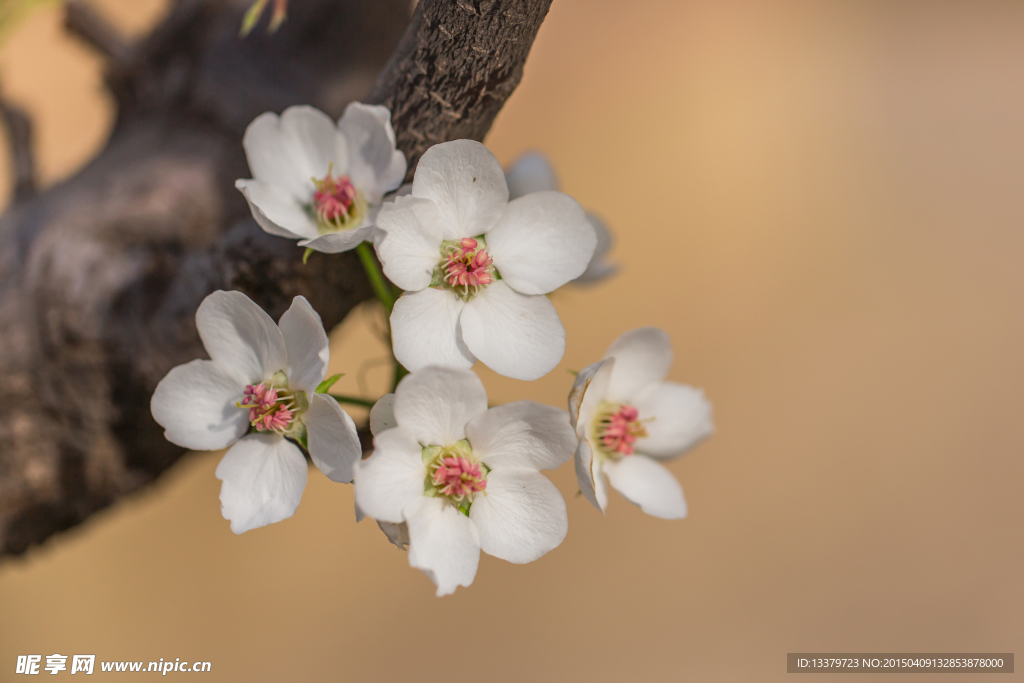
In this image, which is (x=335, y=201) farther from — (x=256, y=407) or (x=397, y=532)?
(x=397, y=532)

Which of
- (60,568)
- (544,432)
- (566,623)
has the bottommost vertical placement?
(566,623)

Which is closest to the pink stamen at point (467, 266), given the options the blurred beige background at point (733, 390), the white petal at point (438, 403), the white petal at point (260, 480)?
the white petal at point (438, 403)

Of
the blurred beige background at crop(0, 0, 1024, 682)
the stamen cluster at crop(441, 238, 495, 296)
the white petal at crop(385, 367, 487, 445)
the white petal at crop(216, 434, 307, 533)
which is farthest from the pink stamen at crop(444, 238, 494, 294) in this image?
the blurred beige background at crop(0, 0, 1024, 682)

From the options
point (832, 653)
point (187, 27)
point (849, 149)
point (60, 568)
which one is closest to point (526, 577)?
point (832, 653)

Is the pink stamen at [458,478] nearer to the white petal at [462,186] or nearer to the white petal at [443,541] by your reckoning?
the white petal at [443,541]

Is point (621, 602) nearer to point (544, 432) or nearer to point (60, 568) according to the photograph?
point (544, 432)

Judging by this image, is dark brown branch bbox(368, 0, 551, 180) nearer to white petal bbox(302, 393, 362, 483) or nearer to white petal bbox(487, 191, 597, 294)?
white petal bbox(487, 191, 597, 294)
